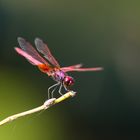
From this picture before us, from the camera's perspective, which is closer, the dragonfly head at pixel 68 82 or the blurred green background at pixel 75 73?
the dragonfly head at pixel 68 82

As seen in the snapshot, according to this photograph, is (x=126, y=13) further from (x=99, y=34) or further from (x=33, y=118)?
(x=33, y=118)

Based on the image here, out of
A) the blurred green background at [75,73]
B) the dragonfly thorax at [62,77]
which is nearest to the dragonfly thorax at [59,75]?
the dragonfly thorax at [62,77]

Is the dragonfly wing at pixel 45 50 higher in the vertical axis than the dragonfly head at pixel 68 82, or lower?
higher

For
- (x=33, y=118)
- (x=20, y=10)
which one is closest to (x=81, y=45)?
(x=20, y=10)

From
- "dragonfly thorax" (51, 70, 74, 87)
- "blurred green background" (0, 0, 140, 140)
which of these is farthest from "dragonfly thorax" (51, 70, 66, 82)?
"blurred green background" (0, 0, 140, 140)

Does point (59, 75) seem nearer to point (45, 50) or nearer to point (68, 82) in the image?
point (68, 82)

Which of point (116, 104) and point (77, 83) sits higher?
point (77, 83)

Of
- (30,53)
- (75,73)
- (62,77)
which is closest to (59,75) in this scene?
(62,77)

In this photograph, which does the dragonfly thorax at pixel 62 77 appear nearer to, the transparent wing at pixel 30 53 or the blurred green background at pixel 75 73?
the transparent wing at pixel 30 53
